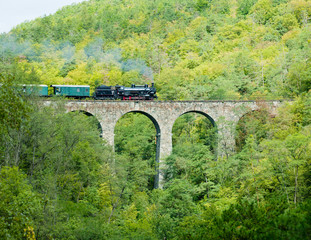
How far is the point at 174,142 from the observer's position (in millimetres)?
50562

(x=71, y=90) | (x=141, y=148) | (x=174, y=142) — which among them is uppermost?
(x=71, y=90)

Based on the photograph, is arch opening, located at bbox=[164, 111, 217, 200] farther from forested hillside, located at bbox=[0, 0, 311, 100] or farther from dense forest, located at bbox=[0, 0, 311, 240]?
forested hillside, located at bbox=[0, 0, 311, 100]

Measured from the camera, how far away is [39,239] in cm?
1955

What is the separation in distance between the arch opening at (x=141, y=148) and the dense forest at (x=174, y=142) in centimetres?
21

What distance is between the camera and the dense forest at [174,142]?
1322cm

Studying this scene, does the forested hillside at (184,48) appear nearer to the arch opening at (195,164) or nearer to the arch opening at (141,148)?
the arch opening at (141,148)

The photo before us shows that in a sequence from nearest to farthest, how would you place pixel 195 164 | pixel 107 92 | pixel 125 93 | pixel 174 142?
pixel 195 164 < pixel 107 92 < pixel 125 93 < pixel 174 142

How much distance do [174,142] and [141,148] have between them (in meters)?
4.86

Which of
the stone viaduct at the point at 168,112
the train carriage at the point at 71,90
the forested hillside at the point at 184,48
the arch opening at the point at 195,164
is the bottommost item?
the arch opening at the point at 195,164

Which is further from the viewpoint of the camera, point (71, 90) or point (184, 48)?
point (184, 48)

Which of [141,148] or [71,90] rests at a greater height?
[71,90]

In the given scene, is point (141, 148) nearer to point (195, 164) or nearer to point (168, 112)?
point (168, 112)

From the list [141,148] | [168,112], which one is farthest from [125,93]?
[141,148]

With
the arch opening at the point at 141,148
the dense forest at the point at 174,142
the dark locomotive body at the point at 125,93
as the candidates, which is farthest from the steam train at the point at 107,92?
the dense forest at the point at 174,142
